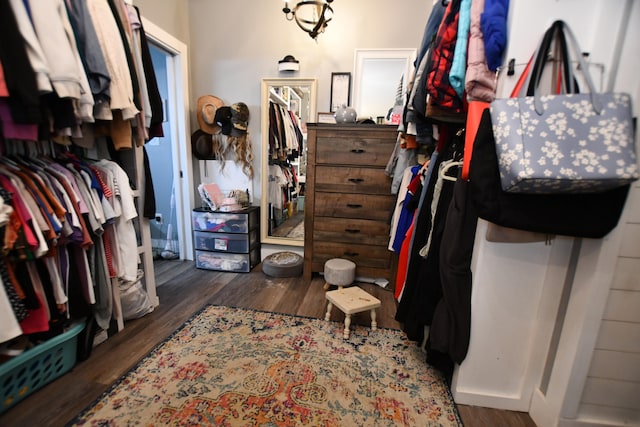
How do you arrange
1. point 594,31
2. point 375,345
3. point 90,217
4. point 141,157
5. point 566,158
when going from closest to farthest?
point 566,158, point 594,31, point 90,217, point 375,345, point 141,157

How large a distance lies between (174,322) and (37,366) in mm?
638

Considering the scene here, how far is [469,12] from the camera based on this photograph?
1037 millimetres

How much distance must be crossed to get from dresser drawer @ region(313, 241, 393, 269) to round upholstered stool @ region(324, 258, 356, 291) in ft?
0.43

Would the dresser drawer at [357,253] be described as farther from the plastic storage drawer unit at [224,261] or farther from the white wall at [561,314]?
the white wall at [561,314]

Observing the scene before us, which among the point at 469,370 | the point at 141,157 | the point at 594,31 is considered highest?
the point at 594,31

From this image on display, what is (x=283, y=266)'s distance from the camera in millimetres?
2434

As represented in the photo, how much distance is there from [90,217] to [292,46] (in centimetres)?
213

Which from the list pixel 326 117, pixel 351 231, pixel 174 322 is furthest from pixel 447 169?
pixel 174 322

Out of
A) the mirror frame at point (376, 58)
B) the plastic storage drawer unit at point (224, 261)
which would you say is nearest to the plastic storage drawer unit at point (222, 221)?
the plastic storage drawer unit at point (224, 261)

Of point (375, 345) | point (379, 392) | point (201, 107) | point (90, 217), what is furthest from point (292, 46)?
point (379, 392)

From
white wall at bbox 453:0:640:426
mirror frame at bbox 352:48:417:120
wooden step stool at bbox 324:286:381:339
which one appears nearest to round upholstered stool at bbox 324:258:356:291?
wooden step stool at bbox 324:286:381:339

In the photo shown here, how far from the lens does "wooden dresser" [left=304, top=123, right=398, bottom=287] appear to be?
2090mm

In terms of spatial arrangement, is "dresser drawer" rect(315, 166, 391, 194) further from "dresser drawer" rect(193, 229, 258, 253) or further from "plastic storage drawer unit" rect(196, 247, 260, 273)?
"plastic storage drawer unit" rect(196, 247, 260, 273)

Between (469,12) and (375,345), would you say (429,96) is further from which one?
(375,345)
